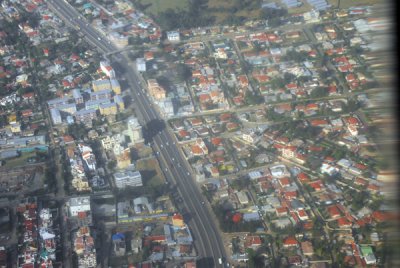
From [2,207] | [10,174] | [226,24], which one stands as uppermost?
[226,24]

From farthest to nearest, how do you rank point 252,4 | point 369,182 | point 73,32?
point 252,4 < point 73,32 < point 369,182

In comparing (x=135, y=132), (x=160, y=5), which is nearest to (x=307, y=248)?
(x=135, y=132)

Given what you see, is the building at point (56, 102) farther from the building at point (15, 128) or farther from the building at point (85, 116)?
the building at point (15, 128)

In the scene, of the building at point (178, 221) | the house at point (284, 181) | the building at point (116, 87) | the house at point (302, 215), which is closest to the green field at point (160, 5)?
the building at point (116, 87)

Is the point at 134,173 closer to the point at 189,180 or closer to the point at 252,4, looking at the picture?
the point at 189,180

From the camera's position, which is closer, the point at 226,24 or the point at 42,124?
the point at 42,124

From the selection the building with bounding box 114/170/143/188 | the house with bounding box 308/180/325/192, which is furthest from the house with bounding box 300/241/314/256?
the building with bounding box 114/170/143/188

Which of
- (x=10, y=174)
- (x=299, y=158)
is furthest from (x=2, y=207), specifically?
(x=299, y=158)
